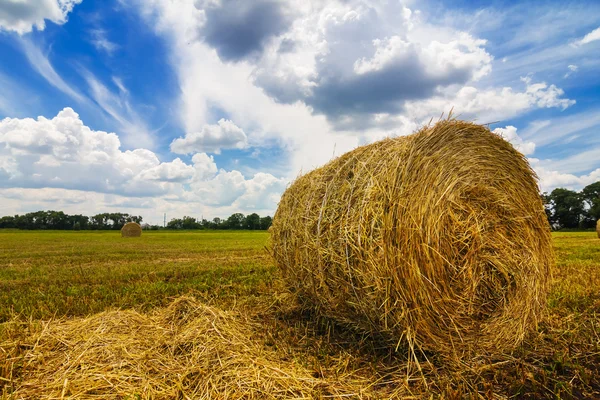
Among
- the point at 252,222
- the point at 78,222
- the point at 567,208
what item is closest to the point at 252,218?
the point at 252,222

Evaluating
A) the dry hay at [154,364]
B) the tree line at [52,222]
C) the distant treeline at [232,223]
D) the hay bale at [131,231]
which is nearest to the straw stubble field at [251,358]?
the dry hay at [154,364]

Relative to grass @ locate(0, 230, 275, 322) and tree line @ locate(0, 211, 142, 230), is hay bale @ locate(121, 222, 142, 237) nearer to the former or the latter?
grass @ locate(0, 230, 275, 322)

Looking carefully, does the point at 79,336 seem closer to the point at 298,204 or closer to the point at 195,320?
the point at 195,320

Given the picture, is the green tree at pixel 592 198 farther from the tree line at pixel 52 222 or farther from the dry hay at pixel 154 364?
the tree line at pixel 52 222

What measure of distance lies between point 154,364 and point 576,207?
8684cm

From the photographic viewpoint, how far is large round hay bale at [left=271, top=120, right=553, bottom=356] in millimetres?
3584

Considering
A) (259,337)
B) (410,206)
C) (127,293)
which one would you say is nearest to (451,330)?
(410,206)

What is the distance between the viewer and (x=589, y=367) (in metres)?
3.58

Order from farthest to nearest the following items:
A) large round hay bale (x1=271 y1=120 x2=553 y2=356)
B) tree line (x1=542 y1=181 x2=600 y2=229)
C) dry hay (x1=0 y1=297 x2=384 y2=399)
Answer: tree line (x1=542 y1=181 x2=600 y2=229), large round hay bale (x1=271 y1=120 x2=553 y2=356), dry hay (x1=0 y1=297 x2=384 y2=399)

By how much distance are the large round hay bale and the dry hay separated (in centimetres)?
89

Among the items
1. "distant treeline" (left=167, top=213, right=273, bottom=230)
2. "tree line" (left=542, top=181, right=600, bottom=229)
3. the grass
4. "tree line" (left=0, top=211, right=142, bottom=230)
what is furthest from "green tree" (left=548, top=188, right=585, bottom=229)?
"tree line" (left=0, top=211, right=142, bottom=230)

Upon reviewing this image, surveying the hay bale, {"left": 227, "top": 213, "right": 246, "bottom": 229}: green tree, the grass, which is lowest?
the grass

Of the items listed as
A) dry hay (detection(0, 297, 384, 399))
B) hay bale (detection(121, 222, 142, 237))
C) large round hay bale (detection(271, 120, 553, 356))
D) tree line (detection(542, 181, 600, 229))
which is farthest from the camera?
tree line (detection(542, 181, 600, 229))

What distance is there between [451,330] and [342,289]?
1.19 metres
